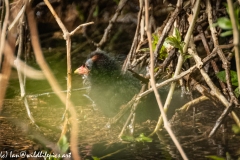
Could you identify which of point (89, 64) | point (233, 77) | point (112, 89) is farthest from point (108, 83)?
point (233, 77)

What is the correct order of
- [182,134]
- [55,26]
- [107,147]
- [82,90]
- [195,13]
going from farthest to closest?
1. [55,26]
2. [82,90]
3. [182,134]
4. [107,147]
5. [195,13]

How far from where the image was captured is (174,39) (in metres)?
2.76

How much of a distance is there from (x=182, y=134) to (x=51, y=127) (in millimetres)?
972

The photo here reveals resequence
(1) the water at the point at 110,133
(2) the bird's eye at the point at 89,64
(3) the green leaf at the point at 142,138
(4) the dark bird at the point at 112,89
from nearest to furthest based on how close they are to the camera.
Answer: (1) the water at the point at 110,133
(3) the green leaf at the point at 142,138
(4) the dark bird at the point at 112,89
(2) the bird's eye at the point at 89,64

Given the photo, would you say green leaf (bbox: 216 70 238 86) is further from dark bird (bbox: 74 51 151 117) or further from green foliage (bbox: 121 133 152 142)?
dark bird (bbox: 74 51 151 117)

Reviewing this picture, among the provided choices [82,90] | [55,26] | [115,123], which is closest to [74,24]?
[55,26]

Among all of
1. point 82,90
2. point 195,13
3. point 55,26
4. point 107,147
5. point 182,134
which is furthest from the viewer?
point 55,26

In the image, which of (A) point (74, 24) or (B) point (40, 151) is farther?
(A) point (74, 24)

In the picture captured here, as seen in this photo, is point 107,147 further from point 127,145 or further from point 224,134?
point 224,134

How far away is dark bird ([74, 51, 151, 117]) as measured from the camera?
358 cm

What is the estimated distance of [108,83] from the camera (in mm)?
3814

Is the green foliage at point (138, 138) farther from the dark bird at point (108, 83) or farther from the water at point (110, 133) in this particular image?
the dark bird at point (108, 83)

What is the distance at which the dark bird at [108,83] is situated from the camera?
11.7 feet

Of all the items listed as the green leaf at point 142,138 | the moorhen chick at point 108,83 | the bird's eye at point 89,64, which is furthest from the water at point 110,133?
the bird's eye at point 89,64
